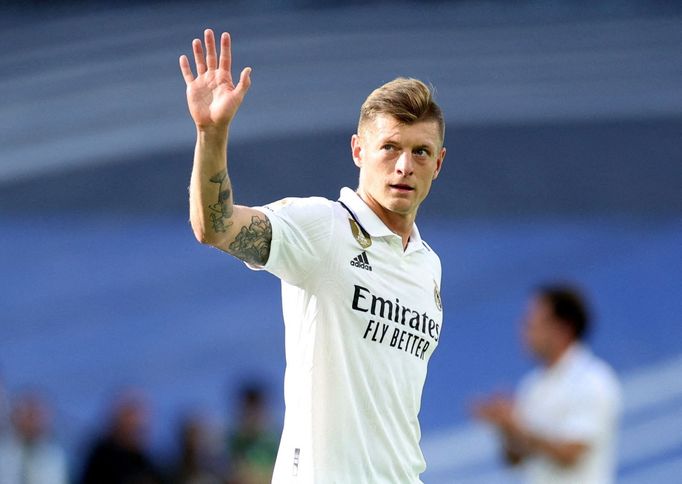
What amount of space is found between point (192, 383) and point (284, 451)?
6.38 meters

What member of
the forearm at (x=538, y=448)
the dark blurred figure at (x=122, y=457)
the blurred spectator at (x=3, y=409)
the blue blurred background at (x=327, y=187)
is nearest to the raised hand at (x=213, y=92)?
the forearm at (x=538, y=448)

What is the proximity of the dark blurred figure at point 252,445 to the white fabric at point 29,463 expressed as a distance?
1300 millimetres

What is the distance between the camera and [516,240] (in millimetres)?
10453

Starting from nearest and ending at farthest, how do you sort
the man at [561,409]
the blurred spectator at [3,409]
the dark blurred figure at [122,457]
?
the man at [561,409] → the dark blurred figure at [122,457] → the blurred spectator at [3,409]

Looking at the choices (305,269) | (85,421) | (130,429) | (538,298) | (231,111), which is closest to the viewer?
(231,111)

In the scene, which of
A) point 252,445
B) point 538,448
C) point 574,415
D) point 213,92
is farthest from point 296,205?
point 252,445

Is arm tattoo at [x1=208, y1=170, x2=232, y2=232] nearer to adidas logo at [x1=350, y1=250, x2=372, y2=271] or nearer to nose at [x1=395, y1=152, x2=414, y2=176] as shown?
adidas logo at [x1=350, y1=250, x2=372, y2=271]

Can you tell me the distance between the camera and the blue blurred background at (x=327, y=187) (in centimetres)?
1023

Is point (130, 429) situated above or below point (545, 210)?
below

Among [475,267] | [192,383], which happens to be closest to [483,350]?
[475,267]

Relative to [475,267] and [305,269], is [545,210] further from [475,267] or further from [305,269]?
[305,269]

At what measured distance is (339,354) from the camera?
3.88 meters

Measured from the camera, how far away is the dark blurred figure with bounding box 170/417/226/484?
8.75 m

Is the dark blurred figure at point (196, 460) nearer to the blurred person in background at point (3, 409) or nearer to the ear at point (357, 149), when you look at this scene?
the blurred person in background at point (3, 409)
